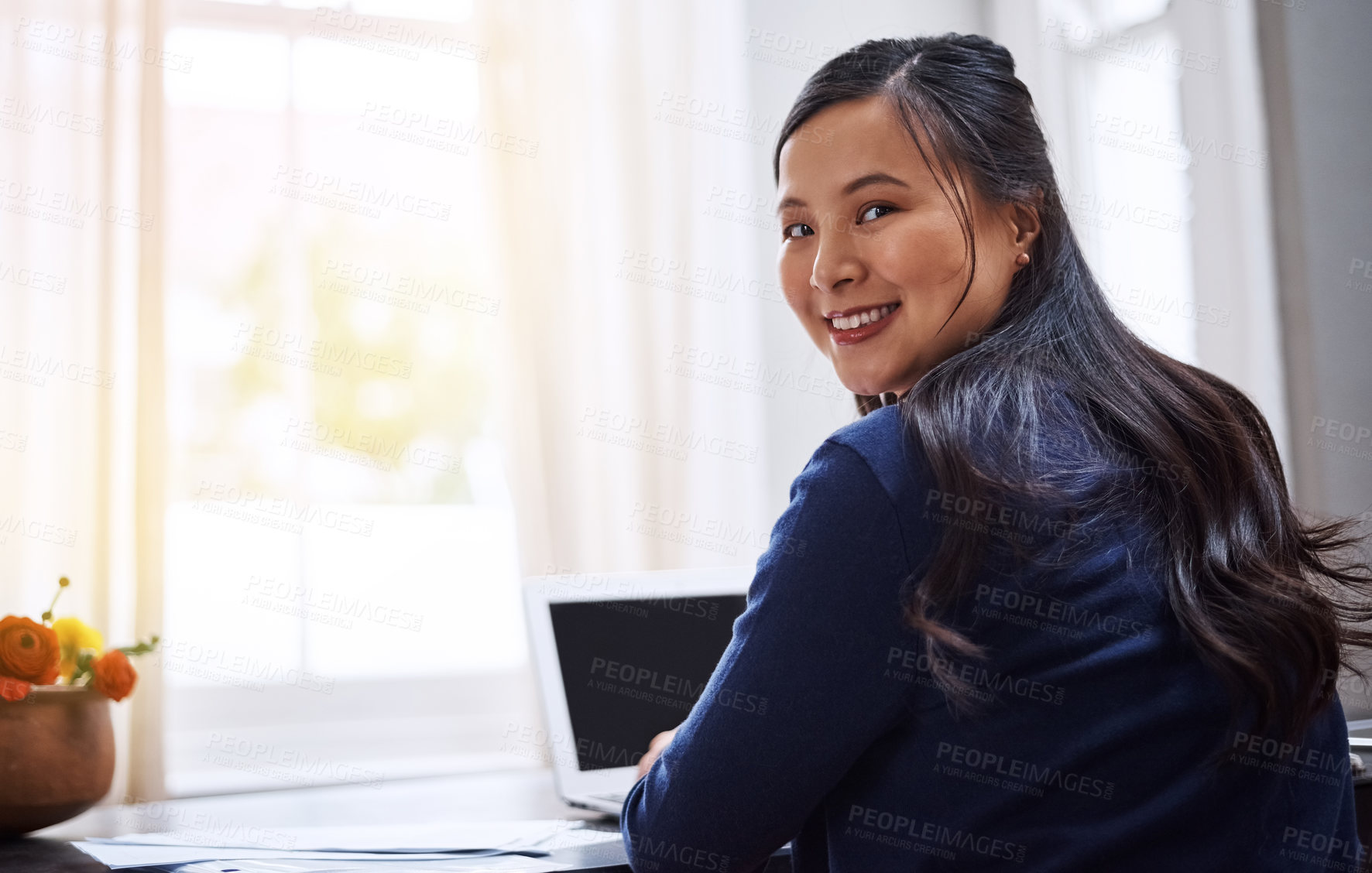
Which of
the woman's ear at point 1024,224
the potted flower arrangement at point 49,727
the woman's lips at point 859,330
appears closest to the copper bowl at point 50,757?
the potted flower arrangement at point 49,727

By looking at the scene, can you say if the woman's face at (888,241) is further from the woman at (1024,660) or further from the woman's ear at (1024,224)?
the woman at (1024,660)

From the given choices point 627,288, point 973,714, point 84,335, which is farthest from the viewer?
point 627,288

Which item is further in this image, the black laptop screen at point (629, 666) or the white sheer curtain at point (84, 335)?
the white sheer curtain at point (84, 335)

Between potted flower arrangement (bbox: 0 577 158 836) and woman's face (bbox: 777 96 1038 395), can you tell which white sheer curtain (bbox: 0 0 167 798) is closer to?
potted flower arrangement (bbox: 0 577 158 836)

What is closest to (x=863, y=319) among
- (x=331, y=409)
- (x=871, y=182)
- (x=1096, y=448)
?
(x=871, y=182)

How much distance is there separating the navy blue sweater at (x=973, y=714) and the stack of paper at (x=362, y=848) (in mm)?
391

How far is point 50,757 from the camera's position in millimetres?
1252

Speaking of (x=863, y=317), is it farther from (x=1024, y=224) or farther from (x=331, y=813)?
(x=331, y=813)

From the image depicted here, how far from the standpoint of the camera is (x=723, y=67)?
2.46 m

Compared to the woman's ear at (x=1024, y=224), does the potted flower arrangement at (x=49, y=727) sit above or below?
below

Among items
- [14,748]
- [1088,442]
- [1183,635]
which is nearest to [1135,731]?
[1183,635]

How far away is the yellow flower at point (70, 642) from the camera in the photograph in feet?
4.46

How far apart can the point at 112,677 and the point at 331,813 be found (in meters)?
0.37

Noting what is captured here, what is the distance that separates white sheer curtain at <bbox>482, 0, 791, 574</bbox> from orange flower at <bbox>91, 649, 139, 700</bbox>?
958 millimetres
